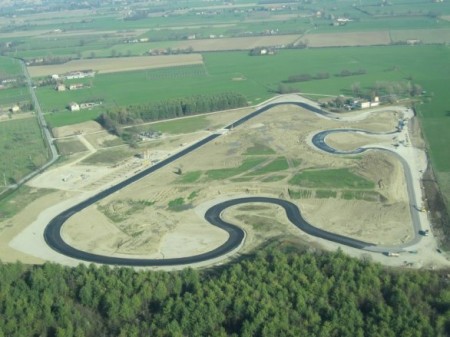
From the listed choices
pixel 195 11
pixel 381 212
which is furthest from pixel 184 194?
pixel 195 11

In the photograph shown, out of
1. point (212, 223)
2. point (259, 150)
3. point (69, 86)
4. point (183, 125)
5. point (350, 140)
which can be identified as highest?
point (69, 86)

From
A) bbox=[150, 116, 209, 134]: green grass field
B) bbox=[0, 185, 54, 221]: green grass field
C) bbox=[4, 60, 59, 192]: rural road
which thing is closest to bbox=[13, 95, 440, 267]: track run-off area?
bbox=[0, 185, 54, 221]: green grass field

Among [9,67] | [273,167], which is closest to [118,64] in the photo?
[9,67]

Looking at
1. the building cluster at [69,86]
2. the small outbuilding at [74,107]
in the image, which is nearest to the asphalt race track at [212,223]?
the small outbuilding at [74,107]

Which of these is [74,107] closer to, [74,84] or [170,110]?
[170,110]

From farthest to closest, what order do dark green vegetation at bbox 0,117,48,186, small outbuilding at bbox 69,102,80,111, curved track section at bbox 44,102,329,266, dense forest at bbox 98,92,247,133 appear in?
small outbuilding at bbox 69,102,80,111, dense forest at bbox 98,92,247,133, dark green vegetation at bbox 0,117,48,186, curved track section at bbox 44,102,329,266

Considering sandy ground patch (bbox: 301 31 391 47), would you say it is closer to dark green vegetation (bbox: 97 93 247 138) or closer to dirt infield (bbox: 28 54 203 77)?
dirt infield (bbox: 28 54 203 77)

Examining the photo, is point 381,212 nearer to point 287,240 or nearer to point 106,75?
point 287,240
